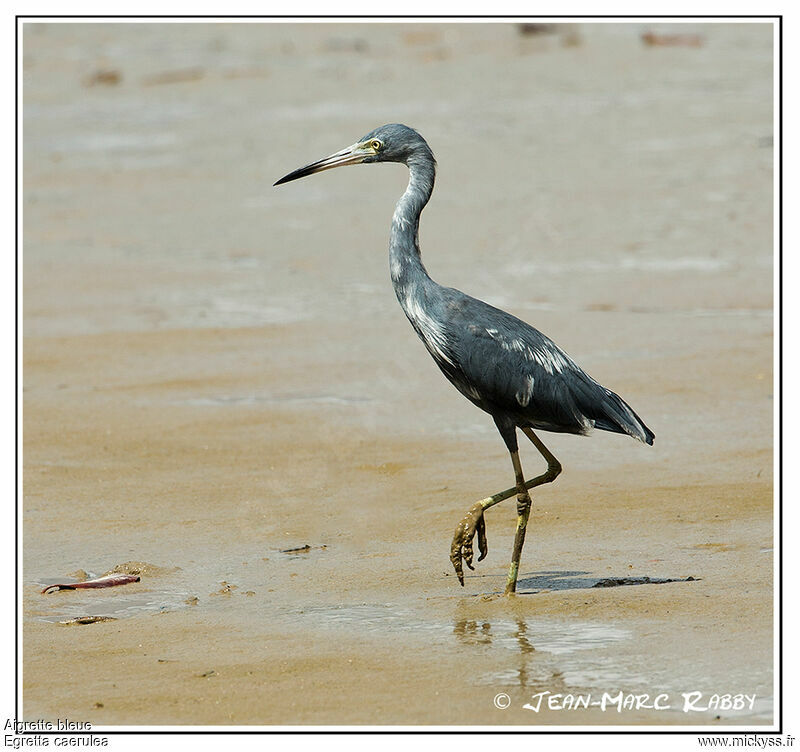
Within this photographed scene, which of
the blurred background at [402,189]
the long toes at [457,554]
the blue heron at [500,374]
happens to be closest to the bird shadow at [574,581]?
the blue heron at [500,374]

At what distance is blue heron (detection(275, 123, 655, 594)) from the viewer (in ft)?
21.0

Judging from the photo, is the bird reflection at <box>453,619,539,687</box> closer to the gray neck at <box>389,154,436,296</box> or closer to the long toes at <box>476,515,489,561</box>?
the long toes at <box>476,515,489,561</box>

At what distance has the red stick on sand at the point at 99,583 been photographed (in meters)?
6.64

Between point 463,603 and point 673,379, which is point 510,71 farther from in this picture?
point 463,603

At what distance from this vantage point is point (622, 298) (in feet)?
40.7

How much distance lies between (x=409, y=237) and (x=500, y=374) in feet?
2.86

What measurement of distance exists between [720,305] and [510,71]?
12634 mm

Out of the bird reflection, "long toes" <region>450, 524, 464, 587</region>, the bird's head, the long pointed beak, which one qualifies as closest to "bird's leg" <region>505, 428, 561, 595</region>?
"long toes" <region>450, 524, 464, 587</region>

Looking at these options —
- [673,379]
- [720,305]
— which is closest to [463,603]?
[673,379]

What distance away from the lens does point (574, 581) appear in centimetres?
644

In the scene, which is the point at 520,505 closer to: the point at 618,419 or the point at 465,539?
the point at 465,539

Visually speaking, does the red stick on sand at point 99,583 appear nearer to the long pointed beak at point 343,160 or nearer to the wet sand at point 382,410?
the wet sand at point 382,410

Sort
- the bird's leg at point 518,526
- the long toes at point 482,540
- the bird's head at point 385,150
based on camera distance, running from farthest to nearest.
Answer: the bird's head at point 385,150, the long toes at point 482,540, the bird's leg at point 518,526

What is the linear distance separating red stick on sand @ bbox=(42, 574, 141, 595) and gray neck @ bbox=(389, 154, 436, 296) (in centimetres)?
191
